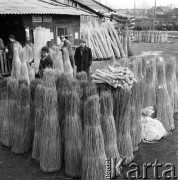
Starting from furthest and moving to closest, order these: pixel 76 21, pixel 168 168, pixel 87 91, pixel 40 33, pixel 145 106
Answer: pixel 76 21 < pixel 40 33 < pixel 145 106 < pixel 168 168 < pixel 87 91

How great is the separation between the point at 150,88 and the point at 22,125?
2525 millimetres

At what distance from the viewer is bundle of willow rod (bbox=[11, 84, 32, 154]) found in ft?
12.5

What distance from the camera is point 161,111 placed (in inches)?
191

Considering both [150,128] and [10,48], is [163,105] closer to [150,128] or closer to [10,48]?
[150,128]

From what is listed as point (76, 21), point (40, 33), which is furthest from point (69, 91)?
point (76, 21)

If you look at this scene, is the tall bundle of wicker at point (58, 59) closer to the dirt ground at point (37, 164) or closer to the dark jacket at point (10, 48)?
the dark jacket at point (10, 48)

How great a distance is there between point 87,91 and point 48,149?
942 millimetres

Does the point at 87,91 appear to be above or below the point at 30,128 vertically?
above

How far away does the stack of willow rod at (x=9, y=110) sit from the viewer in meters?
3.90

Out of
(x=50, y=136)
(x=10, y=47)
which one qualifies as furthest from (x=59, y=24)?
(x=50, y=136)

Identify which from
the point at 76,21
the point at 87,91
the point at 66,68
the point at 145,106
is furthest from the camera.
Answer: the point at 76,21

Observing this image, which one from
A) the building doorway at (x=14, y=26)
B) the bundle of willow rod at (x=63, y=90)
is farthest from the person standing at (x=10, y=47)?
the bundle of willow rod at (x=63, y=90)

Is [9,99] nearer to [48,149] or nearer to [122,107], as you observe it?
[48,149]

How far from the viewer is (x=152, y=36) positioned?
26188 millimetres
